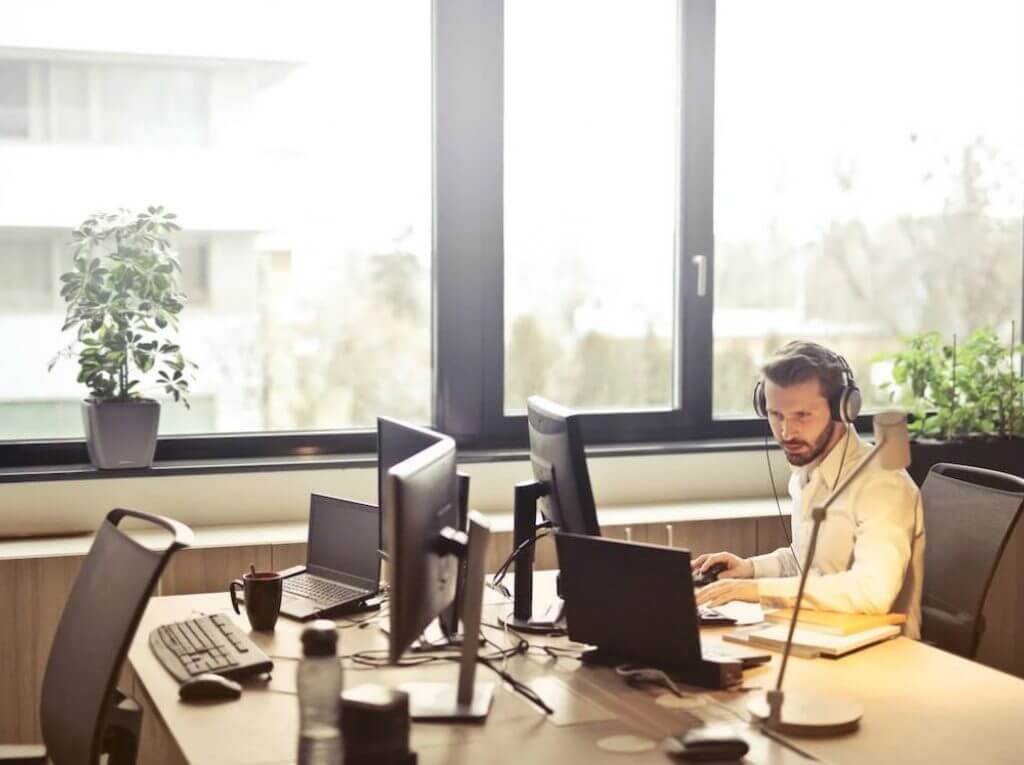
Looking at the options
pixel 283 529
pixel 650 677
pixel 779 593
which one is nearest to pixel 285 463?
pixel 283 529

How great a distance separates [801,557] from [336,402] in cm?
155

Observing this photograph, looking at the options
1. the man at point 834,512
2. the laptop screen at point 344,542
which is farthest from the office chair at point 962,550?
the laptop screen at point 344,542

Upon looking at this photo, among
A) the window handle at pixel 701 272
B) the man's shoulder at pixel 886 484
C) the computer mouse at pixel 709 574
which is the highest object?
the window handle at pixel 701 272

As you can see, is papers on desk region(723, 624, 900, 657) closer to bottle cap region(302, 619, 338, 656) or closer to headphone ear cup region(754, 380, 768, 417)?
headphone ear cup region(754, 380, 768, 417)

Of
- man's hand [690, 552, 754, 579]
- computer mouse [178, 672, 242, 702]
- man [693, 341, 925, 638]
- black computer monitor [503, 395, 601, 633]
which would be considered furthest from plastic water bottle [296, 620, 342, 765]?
man's hand [690, 552, 754, 579]

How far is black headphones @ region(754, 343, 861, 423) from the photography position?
2.54m

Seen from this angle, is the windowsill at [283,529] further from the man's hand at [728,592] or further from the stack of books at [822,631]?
the stack of books at [822,631]

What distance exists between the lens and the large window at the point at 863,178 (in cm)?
418

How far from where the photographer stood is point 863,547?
250cm

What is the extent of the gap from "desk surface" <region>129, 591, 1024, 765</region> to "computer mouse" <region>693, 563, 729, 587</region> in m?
0.26

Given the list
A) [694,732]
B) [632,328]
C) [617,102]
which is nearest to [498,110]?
[617,102]

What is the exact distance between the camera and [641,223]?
4082 mm

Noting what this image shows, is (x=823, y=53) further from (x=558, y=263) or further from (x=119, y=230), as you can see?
(x=119, y=230)

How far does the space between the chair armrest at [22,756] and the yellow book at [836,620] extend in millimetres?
1363
